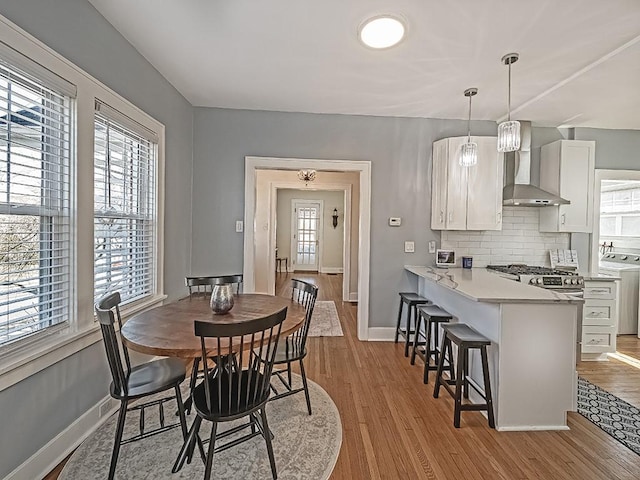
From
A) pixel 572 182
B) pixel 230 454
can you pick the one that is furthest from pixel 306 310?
pixel 572 182

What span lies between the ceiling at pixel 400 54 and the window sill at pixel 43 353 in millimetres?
2005

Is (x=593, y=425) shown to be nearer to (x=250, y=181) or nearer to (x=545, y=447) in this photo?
(x=545, y=447)

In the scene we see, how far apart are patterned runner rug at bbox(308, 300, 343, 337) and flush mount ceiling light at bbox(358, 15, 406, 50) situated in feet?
10.5

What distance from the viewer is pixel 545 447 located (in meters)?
2.12

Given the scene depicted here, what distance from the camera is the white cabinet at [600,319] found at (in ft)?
11.9

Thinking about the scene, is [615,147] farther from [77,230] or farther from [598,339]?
[77,230]

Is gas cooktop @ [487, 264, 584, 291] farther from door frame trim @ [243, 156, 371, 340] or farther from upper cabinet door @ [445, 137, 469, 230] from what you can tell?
door frame trim @ [243, 156, 371, 340]

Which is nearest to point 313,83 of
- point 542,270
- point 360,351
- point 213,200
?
point 213,200

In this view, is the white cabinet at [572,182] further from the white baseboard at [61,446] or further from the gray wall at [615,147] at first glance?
the white baseboard at [61,446]

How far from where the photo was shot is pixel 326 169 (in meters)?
4.04

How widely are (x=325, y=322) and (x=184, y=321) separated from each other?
10.2ft

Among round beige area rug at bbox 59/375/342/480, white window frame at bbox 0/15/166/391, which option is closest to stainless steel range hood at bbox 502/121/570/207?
round beige area rug at bbox 59/375/342/480

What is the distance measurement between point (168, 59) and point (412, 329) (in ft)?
12.0

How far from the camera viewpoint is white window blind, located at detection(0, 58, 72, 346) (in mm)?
1620
